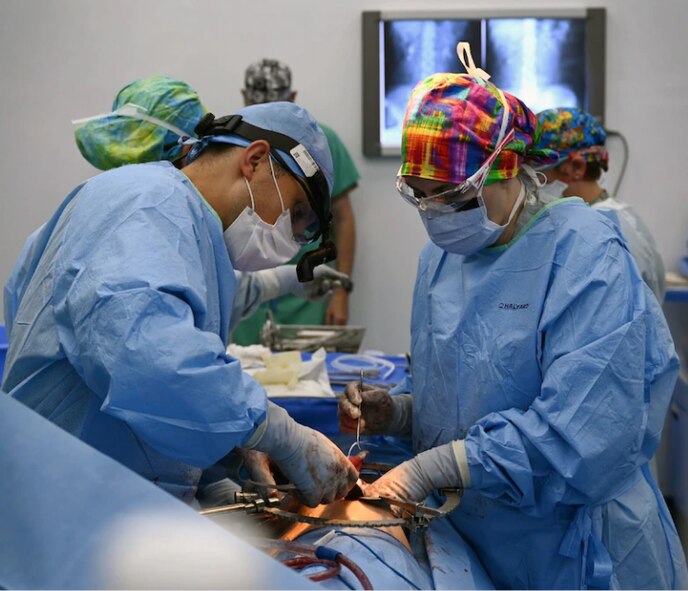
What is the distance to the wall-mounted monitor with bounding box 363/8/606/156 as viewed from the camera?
4.30 metres

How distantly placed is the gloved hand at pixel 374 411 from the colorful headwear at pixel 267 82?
2220mm

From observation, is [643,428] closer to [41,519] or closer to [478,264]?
[478,264]

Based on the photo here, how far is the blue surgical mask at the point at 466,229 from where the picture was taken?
6.14ft

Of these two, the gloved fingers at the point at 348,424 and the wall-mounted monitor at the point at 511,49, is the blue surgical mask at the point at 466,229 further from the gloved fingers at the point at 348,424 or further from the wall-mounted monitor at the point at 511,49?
the wall-mounted monitor at the point at 511,49

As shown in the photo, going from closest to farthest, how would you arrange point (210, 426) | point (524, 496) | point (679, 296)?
point (210, 426) → point (524, 496) → point (679, 296)

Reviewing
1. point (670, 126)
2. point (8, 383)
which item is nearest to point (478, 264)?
point (8, 383)

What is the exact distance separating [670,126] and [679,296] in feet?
3.29

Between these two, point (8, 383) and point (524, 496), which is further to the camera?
point (524, 496)

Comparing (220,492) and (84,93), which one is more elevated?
(84,93)

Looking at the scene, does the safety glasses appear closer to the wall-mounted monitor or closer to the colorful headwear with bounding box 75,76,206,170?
the colorful headwear with bounding box 75,76,206,170

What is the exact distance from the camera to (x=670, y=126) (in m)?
4.37

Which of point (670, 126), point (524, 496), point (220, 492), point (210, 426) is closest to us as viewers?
point (210, 426)

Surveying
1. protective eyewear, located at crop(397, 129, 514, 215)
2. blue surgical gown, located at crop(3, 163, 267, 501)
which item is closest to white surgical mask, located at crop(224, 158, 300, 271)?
blue surgical gown, located at crop(3, 163, 267, 501)

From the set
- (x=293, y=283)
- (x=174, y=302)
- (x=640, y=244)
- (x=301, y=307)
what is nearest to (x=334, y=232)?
(x=301, y=307)
